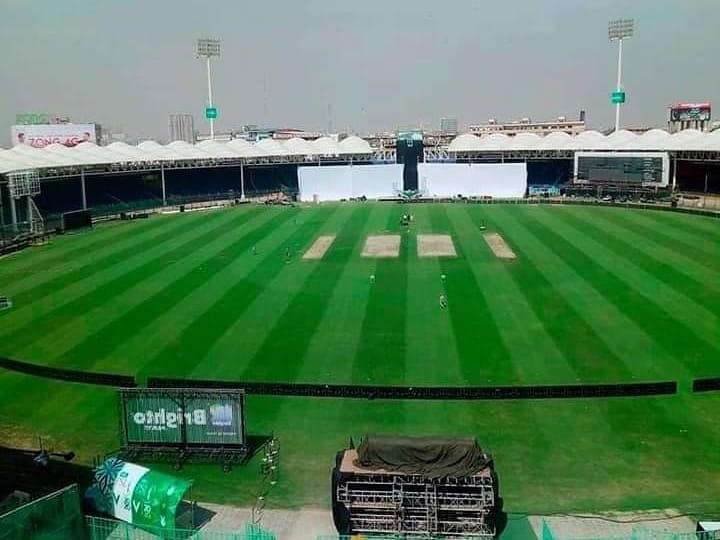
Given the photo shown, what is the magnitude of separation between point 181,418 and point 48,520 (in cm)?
655

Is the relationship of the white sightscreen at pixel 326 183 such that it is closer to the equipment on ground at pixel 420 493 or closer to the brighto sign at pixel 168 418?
the brighto sign at pixel 168 418

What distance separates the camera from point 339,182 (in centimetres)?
10056

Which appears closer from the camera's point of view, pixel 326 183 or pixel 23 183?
pixel 23 183

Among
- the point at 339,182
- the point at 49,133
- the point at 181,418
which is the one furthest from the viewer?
the point at 49,133

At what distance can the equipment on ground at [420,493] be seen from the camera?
17953 millimetres

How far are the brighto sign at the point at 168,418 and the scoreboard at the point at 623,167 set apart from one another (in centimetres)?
7773

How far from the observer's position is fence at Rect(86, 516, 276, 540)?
18344 mm

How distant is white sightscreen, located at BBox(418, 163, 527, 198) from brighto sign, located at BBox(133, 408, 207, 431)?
7943cm

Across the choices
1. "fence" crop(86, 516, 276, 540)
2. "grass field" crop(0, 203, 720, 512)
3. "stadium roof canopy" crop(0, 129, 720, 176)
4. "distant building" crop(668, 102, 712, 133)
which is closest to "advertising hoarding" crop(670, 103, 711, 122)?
"distant building" crop(668, 102, 712, 133)

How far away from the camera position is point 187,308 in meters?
40.4

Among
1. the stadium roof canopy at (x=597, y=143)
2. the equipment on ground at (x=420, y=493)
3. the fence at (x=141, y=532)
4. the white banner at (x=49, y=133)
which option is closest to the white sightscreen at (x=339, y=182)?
the stadium roof canopy at (x=597, y=143)

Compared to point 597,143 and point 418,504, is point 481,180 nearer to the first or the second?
point 597,143

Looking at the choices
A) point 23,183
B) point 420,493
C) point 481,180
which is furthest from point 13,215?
point 420,493

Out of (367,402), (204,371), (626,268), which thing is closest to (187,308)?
(204,371)
